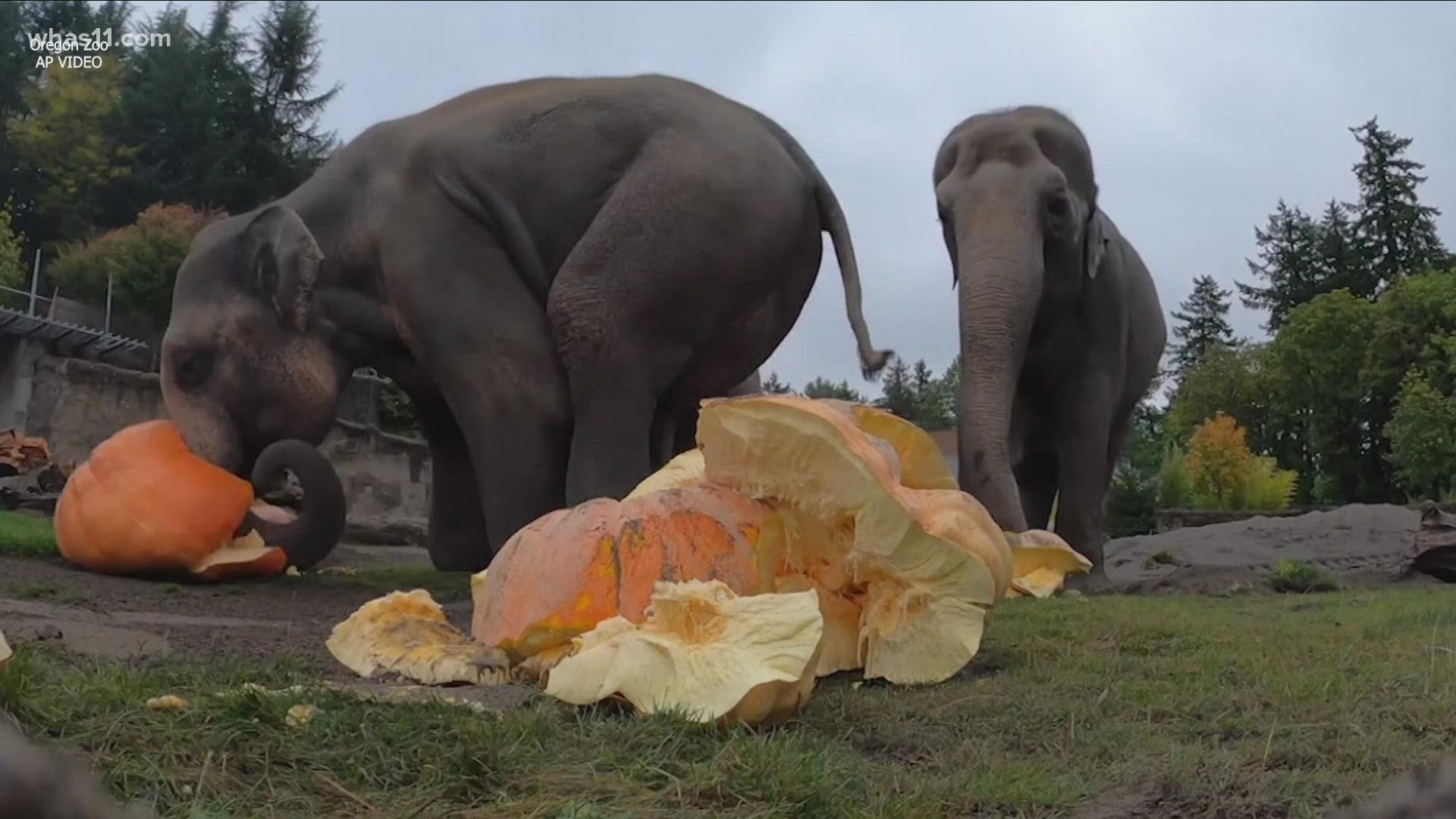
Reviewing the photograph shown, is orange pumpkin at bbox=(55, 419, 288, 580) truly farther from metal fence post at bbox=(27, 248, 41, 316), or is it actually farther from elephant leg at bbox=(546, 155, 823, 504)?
metal fence post at bbox=(27, 248, 41, 316)

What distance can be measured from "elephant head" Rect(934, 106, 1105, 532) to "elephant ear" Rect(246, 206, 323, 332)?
286cm

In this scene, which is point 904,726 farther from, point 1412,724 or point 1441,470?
point 1441,470

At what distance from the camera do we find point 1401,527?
33.2 ft

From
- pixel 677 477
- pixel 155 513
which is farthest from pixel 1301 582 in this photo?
pixel 155 513

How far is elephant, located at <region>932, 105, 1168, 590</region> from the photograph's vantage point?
243 inches

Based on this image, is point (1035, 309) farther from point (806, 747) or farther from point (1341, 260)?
point (1341, 260)

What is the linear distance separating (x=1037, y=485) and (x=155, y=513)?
15.7ft

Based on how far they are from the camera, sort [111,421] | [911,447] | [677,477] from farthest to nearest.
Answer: [111,421], [911,447], [677,477]

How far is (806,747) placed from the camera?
253cm

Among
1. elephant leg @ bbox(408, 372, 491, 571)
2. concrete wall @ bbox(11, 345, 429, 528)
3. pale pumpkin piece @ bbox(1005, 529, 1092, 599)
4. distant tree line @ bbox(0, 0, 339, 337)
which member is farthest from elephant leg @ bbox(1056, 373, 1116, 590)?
distant tree line @ bbox(0, 0, 339, 337)

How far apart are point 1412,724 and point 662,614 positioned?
4.88 feet

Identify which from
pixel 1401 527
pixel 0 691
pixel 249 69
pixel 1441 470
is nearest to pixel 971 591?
pixel 0 691

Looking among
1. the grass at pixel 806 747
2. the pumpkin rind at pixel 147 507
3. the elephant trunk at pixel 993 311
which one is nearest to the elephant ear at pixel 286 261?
the pumpkin rind at pixel 147 507

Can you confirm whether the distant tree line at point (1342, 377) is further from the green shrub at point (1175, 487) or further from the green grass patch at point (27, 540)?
the green grass patch at point (27, 540)
